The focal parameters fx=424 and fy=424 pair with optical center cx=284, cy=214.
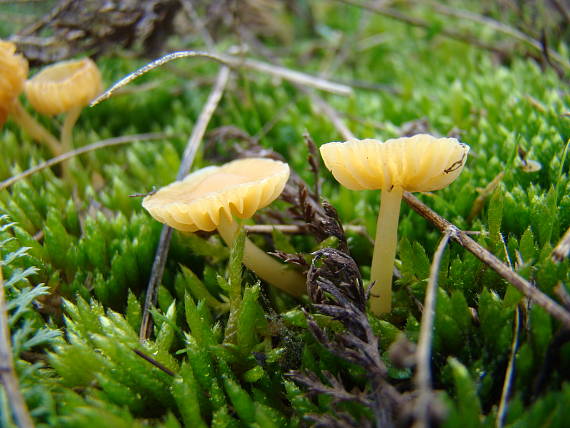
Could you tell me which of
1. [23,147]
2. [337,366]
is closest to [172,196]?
[337,366]

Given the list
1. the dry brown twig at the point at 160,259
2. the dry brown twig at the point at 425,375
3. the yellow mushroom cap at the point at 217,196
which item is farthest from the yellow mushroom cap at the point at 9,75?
the dry brown twig at the point at 425,375

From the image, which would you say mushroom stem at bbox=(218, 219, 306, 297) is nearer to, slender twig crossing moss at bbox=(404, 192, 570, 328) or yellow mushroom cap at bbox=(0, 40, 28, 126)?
slender twig crossing moss at bbox=(404, 192, 570, 328)

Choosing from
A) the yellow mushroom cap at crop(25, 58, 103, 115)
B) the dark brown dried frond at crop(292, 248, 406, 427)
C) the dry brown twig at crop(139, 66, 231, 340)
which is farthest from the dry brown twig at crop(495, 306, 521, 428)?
the yellow mushroom cap at crop(25, 58, 103, 115)

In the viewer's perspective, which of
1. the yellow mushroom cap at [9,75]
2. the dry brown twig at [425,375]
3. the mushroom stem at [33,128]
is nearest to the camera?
the dry brown twig at [425,375]

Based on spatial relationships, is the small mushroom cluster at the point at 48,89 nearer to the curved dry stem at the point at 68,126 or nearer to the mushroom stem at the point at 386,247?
the curved dry stem at the point at 68,126

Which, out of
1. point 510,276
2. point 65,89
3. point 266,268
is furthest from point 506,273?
point 65,89

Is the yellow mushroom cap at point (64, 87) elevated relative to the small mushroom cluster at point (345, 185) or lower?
elevated

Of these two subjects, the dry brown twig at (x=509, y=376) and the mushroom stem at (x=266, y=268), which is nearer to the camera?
the dry brown twig at (x=509, y=376)

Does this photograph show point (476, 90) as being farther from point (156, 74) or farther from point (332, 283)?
point (156, 74)

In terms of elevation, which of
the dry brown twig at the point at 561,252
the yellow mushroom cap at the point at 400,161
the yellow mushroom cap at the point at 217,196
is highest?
the yellow mushroom cap at the point at 400,161
